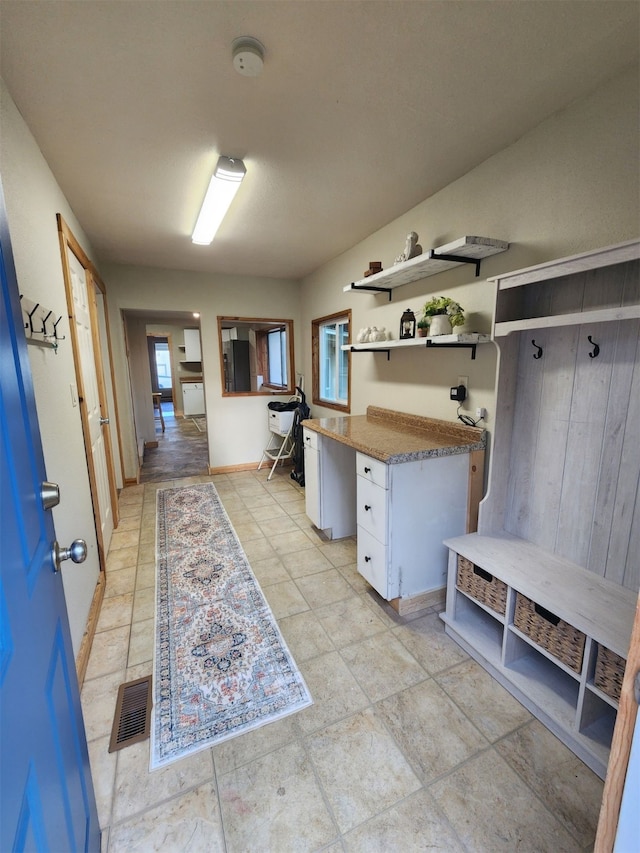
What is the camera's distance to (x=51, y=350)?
1.83 m

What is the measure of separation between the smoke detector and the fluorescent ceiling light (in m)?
0.62

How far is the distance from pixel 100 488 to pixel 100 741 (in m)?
1.75

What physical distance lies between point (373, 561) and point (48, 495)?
1.70m

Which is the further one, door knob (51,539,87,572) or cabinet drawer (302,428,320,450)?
cabinet drawer (302,428,320,450)

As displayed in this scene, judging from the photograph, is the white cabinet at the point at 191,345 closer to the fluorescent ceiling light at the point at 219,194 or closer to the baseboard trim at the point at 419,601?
the fluorescent ceiling light at the point at 219,194

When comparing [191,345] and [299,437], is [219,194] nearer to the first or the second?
[299,437]

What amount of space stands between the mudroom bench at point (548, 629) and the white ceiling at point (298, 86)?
2.04 metres

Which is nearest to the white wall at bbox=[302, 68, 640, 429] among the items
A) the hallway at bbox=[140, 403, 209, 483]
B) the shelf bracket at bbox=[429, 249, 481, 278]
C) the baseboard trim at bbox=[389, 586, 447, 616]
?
the shelf bracket at bbox=[429, 249, 481, 278]

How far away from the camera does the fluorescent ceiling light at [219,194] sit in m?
1.98

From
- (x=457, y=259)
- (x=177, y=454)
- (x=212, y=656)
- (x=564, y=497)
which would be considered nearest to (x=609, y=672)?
(x=564, y=497)

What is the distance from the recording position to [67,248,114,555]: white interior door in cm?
245

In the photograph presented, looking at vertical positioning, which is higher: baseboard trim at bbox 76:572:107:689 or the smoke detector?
the smoke detector

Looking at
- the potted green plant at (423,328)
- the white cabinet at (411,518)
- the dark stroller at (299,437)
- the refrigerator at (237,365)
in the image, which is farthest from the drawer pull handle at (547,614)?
the refrigerator at (237,365)

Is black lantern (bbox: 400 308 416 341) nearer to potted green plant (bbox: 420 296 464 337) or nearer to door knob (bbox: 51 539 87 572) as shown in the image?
potted green plant (bbox: 420 296 464 337)
